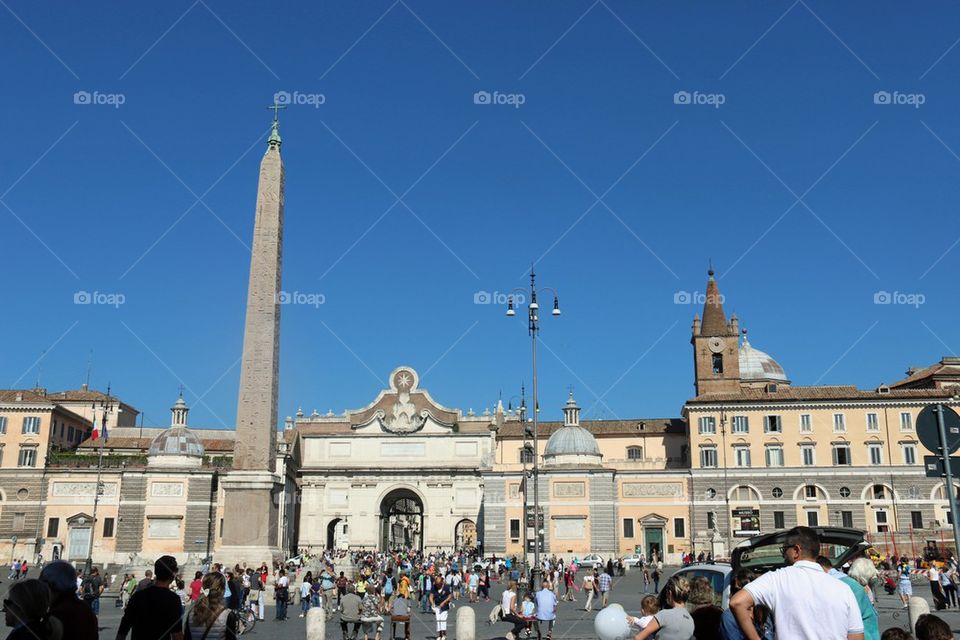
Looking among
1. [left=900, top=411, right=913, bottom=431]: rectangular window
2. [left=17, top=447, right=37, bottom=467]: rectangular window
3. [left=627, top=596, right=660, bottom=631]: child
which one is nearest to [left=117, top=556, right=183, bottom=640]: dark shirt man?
[left=627, top=596, right=660, bottom=631]: child

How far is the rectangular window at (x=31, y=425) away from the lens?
182ft

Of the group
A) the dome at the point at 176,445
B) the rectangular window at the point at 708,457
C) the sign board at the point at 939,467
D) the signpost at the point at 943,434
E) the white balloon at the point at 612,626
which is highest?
the dome at the point at 176,445

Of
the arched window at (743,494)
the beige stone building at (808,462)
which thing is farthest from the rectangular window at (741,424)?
the arched window at (743,494)

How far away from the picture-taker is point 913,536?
46594 millimetres

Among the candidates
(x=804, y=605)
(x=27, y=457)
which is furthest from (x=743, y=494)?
(x=804, y=605)

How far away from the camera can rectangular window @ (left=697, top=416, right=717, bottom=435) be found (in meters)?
53.0

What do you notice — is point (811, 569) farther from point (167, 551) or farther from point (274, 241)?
point (167, 551)

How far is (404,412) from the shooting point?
215ft

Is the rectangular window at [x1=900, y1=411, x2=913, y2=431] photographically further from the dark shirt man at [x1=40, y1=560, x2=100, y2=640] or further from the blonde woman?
the dark shirt man at [x1=40, y1=560, x2=100, y2=640]

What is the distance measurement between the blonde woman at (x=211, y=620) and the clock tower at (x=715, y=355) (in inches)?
2155

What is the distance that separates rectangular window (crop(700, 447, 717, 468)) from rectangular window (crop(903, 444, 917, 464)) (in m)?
10.5

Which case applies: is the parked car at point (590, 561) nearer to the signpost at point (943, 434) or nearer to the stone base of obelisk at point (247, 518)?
the stone base of obelisk at point (247, 518)

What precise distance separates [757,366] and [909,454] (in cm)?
1977

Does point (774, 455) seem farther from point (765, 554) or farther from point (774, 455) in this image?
point (765, 554)
